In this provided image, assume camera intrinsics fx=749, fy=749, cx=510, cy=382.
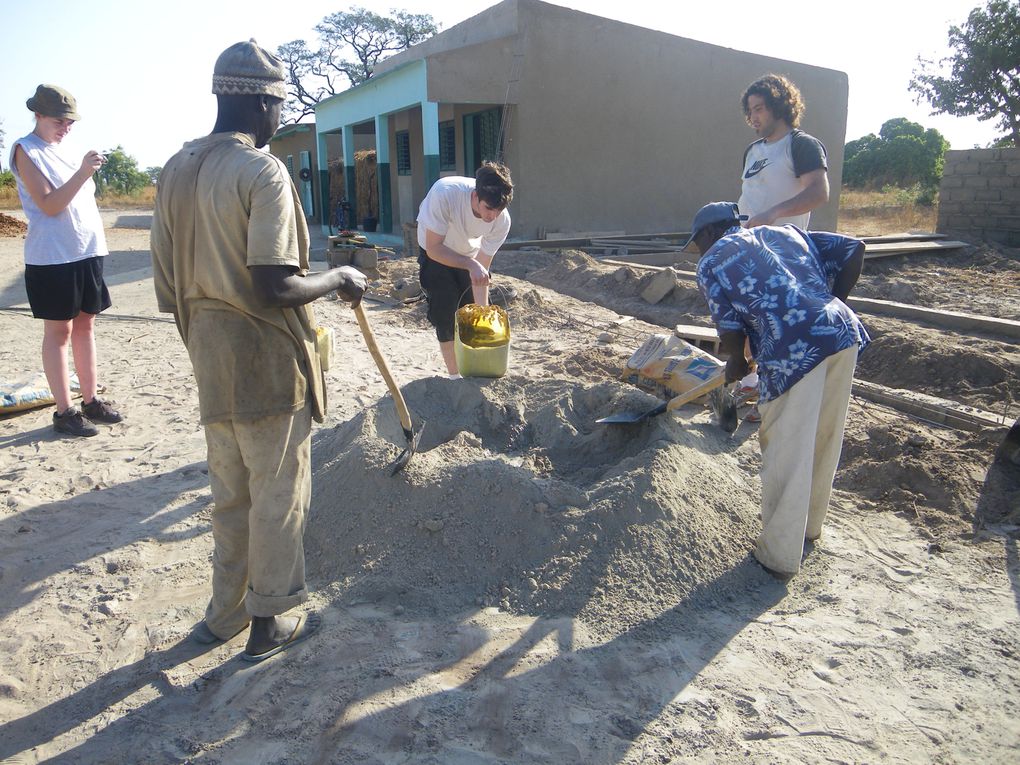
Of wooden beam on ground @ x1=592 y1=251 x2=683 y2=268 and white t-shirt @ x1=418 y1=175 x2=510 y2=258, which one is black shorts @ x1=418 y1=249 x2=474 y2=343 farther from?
wooden beam on ground @ x1=592 y1=251 x2=683 y2=268

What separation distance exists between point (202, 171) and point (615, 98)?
1371 centimetres

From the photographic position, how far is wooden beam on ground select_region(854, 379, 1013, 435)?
4.46m

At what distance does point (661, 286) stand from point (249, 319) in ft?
23.0

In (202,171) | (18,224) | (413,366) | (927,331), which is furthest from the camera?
(18,224)

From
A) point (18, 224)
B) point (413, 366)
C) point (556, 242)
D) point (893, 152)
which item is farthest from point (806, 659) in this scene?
point (893, 152)

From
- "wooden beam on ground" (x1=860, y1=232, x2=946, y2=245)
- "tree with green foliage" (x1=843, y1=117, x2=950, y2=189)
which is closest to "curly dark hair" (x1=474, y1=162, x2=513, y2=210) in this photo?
"wooden beam on ground" (x1=860, y1=232, x2=946, y2=245)

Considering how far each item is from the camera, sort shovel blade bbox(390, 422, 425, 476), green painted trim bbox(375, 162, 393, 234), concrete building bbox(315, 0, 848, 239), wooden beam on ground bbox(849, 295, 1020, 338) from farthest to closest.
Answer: green painted trim bbox(375, 162, 393, 234)
concrete building bbox(315, 0, 848, 239)
wooden beam on ground bbox(849, 295, 1020, 338)
shovel blade bbox(390, 422, 425, 476)

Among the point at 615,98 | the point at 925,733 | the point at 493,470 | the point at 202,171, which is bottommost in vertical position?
the point at 925,733

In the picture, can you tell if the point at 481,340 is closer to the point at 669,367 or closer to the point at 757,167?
the point at 669,367

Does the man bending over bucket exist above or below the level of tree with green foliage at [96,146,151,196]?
below

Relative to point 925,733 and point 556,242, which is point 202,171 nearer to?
point 925,733

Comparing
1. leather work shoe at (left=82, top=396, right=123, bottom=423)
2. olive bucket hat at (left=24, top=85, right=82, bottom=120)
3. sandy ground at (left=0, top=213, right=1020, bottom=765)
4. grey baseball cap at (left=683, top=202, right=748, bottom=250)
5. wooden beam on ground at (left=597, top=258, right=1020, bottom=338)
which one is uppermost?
olive bucket hat at (left=24, top=85, right=82, bottom=120)

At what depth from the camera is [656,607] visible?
283cm

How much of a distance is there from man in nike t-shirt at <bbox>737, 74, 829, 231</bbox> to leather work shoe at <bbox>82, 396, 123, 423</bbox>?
403 centimetres
